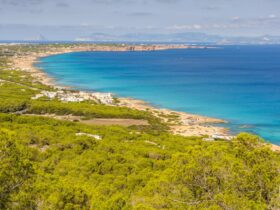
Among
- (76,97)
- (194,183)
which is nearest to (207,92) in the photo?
(76,97)

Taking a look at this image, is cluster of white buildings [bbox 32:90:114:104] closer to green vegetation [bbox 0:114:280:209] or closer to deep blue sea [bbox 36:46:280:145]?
deep blue sea [bbox 36:46:280:145]

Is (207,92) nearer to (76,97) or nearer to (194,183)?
(76,97)

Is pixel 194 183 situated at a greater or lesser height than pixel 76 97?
greater

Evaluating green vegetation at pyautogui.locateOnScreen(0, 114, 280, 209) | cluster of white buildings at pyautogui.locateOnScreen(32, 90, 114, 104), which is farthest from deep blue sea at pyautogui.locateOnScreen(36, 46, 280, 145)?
green vegetation at pyautogui.locateOnScreen(0, 114, 280, 209)

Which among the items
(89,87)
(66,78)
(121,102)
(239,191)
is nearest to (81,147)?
(239,191)

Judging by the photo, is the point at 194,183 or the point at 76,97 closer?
the point at 194,183

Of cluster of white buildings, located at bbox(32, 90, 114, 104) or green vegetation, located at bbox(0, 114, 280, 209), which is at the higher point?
green vegetation, located at bbox(0, 114, 280, 209)

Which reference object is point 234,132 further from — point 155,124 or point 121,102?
point 121,102

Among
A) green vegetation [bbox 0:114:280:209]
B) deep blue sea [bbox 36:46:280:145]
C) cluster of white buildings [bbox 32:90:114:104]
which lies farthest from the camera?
cluster of white buildings [bbox 32:90:114:104]

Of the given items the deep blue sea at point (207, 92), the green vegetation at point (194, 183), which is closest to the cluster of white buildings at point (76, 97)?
the deep blue sea at point (207, 92)

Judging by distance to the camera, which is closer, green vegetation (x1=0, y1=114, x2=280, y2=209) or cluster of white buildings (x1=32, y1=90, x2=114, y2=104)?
green vegetation (x1=0, y1=114, x2=280, y2=209)

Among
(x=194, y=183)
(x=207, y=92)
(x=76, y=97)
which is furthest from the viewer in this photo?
(x=207, y=92)
